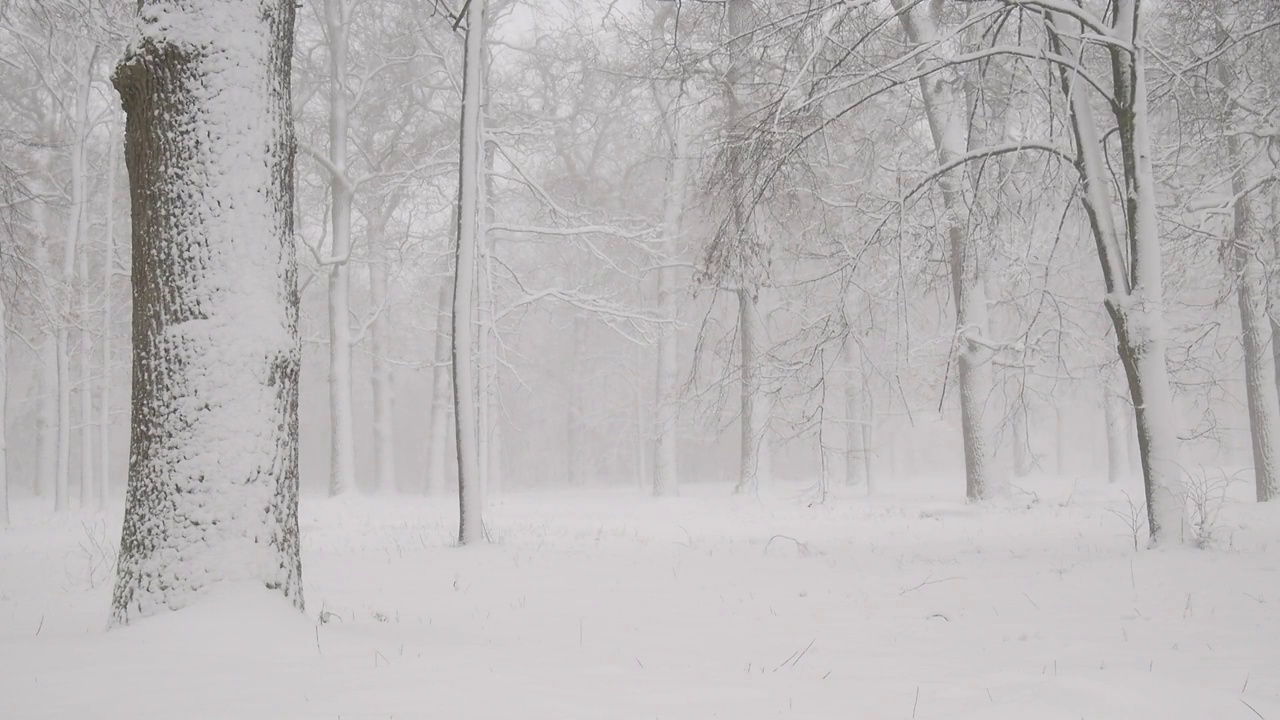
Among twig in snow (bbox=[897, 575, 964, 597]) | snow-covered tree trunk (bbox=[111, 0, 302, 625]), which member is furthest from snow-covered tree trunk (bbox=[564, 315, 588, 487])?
snow-covered tree trunk (bbox=[111, 0, 302, 625])

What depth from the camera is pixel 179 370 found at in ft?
13.1

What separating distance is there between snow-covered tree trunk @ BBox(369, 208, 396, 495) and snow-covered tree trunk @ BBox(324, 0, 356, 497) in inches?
A: 99.2

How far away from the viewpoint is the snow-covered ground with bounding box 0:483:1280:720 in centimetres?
294

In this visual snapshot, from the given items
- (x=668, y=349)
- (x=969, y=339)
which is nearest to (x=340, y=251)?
(x=668, y=349)

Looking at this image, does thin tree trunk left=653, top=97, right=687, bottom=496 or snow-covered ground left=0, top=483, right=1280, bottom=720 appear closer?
snow-covered ground left=0, top=483, right=1280, bottom=720

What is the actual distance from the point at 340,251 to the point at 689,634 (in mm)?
15991

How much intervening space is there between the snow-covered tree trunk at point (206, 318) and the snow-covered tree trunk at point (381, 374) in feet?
56.6

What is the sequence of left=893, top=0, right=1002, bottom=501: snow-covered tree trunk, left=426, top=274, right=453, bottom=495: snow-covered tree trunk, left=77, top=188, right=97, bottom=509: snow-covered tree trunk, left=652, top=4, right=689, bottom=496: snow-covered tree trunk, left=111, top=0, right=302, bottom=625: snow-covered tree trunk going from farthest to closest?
left=426, top=274, right=453, bottom=495: snow-covered tree trunk
left=652, top=4, right=689, bottom=496: snow-covered tree trunk
left=77, top=188, right=97, bottom=509: snow-covered tree trunk
left=893, top=0, right=1002, bottom=501: snow-covered tree trunk
left=111, top=0, right=302, bottom=625: snow-covered tree trunk

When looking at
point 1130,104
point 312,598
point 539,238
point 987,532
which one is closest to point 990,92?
point 1130,104

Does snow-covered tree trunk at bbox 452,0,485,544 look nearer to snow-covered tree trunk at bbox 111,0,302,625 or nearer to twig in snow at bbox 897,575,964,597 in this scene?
snow-covered tree trunk at bbox 111,0,302,625

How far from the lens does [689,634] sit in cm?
482

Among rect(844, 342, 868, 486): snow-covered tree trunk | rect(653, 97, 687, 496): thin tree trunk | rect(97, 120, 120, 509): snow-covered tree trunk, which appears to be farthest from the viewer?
rect(844, 342, 868, 486): snow-covered tree trunk

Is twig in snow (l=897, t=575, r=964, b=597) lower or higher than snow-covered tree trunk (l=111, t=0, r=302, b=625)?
lower

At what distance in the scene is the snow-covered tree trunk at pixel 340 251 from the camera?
59.7ft
